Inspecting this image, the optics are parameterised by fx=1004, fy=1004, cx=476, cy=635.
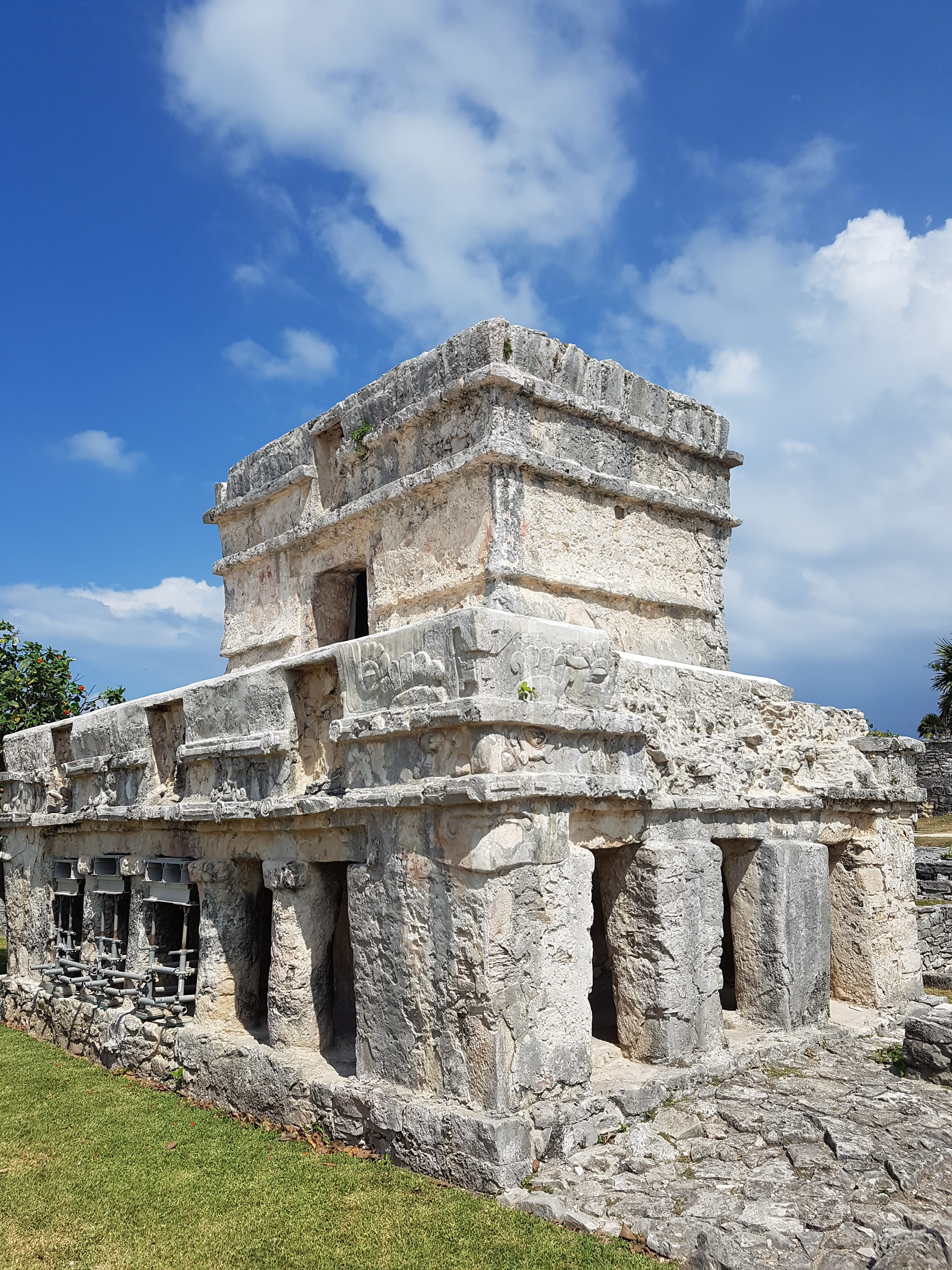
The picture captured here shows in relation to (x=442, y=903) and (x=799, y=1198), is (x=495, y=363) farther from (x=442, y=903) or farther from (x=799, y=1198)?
(x=799, y=1198)

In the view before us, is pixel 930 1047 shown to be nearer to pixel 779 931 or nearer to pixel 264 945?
pixel 779 931

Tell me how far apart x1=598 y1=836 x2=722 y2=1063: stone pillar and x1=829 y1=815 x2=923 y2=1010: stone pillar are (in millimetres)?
2277

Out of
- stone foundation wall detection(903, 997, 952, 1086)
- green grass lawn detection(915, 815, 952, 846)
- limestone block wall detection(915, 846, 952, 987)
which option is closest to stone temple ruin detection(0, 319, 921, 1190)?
stone foundation wall detection(903, 997, 952, 1086)

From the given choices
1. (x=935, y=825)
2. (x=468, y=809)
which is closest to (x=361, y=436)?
(x=468, y=809)

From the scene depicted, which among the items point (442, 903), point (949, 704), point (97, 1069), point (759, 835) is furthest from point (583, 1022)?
point (949, 704)

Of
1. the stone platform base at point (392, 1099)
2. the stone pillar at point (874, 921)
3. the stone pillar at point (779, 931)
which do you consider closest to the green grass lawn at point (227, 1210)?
the stone platform base at point (392, 1099)

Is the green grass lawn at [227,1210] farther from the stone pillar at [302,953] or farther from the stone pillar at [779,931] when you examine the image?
the stone pillar at [779,931]

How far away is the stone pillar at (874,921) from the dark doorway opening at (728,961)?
92 centimetres

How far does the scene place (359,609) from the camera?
34.0 ft

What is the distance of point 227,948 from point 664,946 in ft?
11.3

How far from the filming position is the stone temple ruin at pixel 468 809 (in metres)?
5.62

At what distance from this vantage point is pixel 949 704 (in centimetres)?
2989

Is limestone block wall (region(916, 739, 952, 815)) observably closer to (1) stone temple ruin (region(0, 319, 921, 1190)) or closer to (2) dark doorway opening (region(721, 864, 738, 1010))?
(1) stone temple ruin (region(0, 319, 921, 1190))

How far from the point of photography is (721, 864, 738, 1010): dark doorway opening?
7.89m
